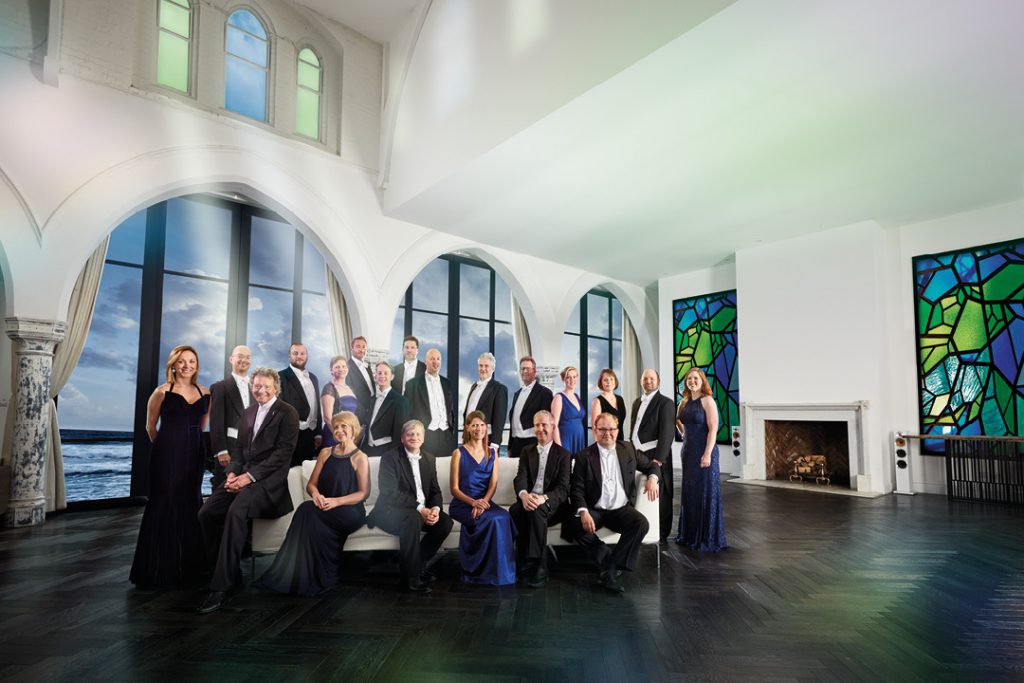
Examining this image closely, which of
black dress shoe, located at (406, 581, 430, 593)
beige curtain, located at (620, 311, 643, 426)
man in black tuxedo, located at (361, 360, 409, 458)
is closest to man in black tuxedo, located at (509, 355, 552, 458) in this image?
man in black tuxedo, located at (361, 360, 409, 458)

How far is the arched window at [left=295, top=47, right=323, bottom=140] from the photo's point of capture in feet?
23.5

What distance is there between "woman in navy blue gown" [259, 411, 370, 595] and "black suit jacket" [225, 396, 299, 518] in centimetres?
16

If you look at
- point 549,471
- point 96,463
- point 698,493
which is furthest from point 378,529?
point 96,463

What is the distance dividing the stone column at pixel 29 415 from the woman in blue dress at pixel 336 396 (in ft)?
8.32

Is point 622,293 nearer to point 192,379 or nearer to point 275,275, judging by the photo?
point 275,275

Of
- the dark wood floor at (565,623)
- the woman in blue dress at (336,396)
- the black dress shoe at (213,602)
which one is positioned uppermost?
the woman in blue dress at (336,396)

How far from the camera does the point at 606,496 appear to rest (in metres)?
3.91

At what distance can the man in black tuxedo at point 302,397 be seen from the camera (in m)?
5.39

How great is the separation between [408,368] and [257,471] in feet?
7.46

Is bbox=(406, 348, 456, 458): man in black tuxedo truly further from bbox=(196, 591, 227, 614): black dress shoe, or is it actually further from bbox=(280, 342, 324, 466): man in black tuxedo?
bbox=(196, 591, 227, 614): black dress shoe

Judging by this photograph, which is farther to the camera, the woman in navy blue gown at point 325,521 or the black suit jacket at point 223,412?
the black suit jacket at point 223,412

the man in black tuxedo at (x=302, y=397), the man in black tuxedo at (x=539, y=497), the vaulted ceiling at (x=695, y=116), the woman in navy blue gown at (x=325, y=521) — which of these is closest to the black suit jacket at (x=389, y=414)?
the man in black tuxedo at (x=302, y=397)

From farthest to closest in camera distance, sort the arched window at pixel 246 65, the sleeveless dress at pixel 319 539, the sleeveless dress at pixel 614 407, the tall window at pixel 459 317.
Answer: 1. the tall window at pixel 459 317
2. the arched window at pixel 246 65
3. the sleeveless dress at pixel 614 407
4. the sleeveless dress at pixel 319 539

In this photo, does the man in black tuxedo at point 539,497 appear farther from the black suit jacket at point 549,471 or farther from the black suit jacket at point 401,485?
the black suit jacket at point 401,485
